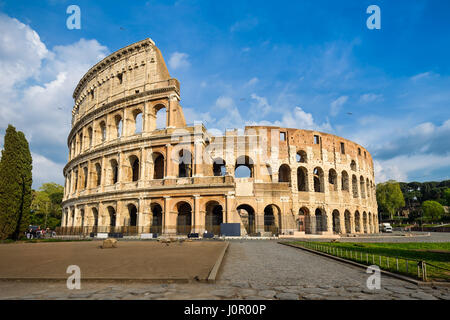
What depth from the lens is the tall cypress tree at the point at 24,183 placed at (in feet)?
81.5

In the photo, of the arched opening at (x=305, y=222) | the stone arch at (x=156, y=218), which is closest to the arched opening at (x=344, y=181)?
the arched opening at (x=305, y=222)

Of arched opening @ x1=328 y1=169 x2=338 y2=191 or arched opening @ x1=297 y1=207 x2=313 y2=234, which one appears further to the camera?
arched opening @ x1=328 y1=169 x2=338 y2=191

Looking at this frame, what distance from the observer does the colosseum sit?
2869 cm

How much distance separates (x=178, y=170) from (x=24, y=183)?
14269 mm

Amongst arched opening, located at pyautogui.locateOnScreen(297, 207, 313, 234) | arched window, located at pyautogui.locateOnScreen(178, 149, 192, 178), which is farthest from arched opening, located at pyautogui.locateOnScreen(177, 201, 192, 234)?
arched opening, located at pyautogui.locateOnScreen(297, 207, 313, 234)

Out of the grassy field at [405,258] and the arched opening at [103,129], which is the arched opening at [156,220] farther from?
the grassy field at [405,258]

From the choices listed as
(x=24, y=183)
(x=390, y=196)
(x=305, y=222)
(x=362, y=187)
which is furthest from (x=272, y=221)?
(x=390, y=196)

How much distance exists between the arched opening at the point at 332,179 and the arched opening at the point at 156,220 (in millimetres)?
22980

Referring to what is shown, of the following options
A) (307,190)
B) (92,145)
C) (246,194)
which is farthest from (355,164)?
(92,145)

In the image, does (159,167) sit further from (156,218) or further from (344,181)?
(344,181)

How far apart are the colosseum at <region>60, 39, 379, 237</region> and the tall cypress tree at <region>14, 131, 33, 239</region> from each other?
7.28m

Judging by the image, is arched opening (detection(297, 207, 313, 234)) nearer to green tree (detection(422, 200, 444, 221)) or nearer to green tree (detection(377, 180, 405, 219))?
green tree (detection(377, 180, 405, 219))

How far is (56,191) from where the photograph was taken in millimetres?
62469
